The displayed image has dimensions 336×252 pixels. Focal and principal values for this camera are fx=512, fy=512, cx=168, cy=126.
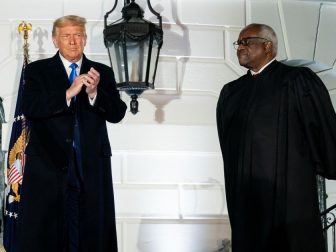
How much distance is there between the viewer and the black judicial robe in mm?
2883

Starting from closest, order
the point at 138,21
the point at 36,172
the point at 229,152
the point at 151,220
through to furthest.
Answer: the point at 36,172
the point at 229,152
the point at 138,21
the point at 151,220

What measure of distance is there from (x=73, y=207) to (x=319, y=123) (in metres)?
1.46

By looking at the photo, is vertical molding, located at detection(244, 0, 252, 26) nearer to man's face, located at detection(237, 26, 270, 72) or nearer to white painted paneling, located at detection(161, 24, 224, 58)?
white painted paneling, located at detection(161, 24, 224, 58)

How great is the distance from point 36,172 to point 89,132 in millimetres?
364

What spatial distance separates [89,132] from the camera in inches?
114

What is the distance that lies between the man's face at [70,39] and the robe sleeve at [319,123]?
4.24 feet

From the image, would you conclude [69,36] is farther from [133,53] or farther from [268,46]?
[268,46]

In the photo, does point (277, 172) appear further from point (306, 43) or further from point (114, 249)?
point (306, 43)

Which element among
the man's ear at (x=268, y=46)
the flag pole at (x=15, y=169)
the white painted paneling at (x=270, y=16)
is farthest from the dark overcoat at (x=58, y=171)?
the white painted paneling at (x=270, y=16)

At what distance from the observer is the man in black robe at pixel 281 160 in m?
2.88

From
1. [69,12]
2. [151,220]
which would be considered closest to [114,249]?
[151,220]

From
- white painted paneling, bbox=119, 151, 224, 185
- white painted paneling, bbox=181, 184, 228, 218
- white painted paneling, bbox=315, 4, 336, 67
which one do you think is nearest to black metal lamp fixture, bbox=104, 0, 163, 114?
white painted paneling, bbox=119, 151, 224, 185

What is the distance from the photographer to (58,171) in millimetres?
2822

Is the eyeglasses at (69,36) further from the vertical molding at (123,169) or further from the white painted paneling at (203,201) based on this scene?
the white painted paneling at (203,201)
